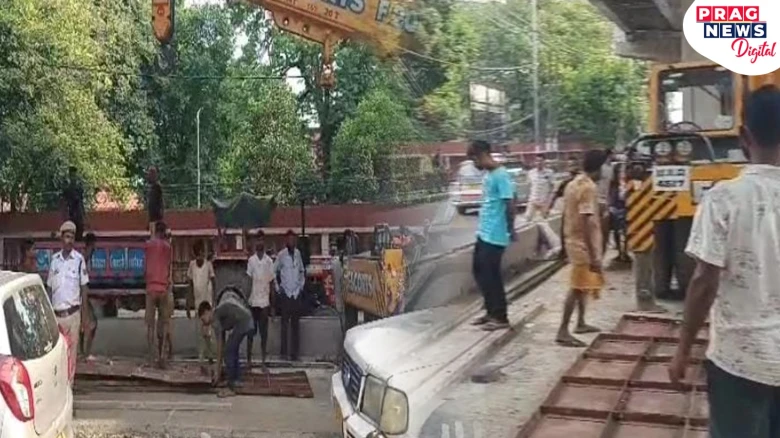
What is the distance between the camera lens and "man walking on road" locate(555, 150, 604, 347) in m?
1.95

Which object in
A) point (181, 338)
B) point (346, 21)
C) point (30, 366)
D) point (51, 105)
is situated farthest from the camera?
point (181, 338)

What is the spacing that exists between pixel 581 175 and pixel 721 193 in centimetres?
25

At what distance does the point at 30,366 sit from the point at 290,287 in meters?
3.08

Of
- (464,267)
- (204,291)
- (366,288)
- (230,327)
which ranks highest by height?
(464,267)

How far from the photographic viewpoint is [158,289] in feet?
22.0

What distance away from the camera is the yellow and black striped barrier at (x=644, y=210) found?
1.90m

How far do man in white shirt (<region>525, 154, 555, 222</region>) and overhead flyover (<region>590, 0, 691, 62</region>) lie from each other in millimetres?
258

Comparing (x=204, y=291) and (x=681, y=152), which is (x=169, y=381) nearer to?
(x=204, y=291)

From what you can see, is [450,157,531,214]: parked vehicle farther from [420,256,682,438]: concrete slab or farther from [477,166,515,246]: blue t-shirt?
[420,256,682,438]: concrete slab

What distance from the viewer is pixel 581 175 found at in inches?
76.8

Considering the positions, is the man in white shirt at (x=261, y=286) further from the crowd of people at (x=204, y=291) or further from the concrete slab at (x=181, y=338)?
the concrete slab at (x=181, y=338)

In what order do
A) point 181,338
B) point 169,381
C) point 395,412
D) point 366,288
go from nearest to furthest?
1. point 395,412
2. point 366,288
3. point 169,381
4. point 181,338

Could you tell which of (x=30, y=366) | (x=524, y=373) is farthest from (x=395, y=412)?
(x=30, y=366)

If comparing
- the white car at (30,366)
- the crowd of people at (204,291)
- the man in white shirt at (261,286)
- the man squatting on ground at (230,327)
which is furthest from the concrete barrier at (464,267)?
the man in white shirt at (261,286)
